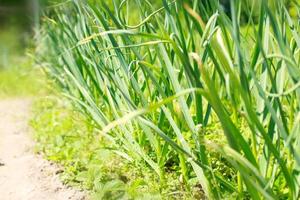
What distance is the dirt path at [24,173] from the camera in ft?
7.42

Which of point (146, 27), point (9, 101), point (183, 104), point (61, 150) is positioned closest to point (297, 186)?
point (183, 104)

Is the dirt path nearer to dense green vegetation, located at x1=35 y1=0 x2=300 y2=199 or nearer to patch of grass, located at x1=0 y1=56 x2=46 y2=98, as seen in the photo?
dense green vegetation, located at x1=35 y1=0 x2=300 y2=199

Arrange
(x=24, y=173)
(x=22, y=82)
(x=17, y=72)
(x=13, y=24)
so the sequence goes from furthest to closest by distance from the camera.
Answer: (x=13, y=24), (x=17, y=72), (x=22, y=82), (x=24, y=173)

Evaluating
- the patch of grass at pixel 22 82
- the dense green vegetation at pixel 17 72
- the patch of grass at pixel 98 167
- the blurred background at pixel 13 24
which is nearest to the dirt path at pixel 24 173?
the patch of grass at pixel 98 167

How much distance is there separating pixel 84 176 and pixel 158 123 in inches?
15.1

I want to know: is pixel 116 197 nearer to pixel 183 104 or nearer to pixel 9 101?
pixel 183 104

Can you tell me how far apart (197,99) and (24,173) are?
114 cm

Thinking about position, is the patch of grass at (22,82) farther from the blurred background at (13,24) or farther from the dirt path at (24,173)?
the blurred background at (13,24)

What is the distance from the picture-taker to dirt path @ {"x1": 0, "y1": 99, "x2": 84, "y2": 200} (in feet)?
7.42

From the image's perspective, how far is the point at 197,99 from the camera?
1.78 m

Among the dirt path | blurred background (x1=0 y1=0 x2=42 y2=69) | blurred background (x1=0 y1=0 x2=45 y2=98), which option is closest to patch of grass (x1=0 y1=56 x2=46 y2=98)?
blurred background (x1=0 y1=0 x2=45 y2=98)

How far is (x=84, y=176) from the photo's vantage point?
2.22 m

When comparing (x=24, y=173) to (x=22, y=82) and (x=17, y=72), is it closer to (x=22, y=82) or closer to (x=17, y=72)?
(x=22, y=82)

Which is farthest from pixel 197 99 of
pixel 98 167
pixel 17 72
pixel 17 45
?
pixel 17 45
